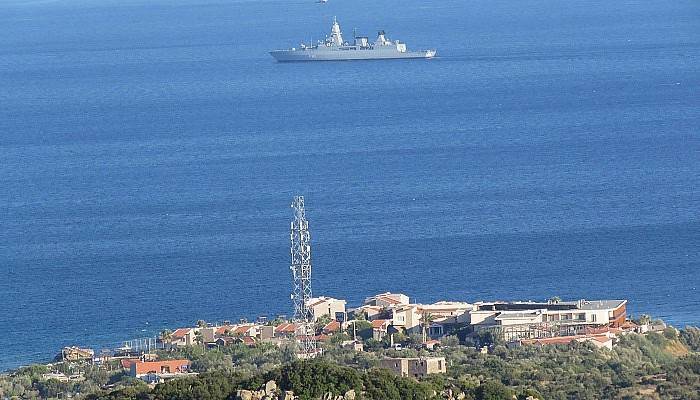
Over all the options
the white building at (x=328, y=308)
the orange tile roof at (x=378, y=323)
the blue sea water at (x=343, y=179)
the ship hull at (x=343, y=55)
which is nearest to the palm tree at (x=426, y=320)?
the orange tile roof at (x=378, y=323)

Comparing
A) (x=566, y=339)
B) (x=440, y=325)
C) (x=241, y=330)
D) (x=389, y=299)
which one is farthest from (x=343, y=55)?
(x=566, y=339)

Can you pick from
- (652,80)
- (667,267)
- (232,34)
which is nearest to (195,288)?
(667,267)

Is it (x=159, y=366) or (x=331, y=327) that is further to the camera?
(x=331, y=327)

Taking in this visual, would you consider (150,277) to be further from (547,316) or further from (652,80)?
(652,80)

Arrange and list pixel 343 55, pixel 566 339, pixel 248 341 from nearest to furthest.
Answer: pixel 566 339, pixel 248 341, pixel 343 55

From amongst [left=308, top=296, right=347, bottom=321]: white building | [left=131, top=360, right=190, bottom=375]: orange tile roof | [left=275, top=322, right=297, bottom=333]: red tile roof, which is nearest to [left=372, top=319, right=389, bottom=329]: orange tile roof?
[left=308, top=296, right=347, bottom=321]: white building

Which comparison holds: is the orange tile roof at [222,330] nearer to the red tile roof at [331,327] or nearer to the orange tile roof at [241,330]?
the orange tile roof at [241,330]

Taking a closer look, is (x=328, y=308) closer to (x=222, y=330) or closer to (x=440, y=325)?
(x=222, y=330)
